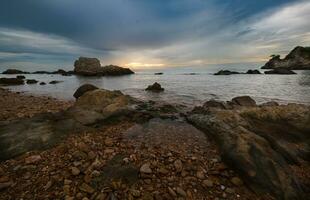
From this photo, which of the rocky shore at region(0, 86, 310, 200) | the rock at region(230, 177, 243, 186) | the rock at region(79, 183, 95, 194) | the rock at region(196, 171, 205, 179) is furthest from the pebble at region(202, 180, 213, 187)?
the rock at region(79, 183, 95, 194)

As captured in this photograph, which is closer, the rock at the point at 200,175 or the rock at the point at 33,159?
the rock at the point at 200,175

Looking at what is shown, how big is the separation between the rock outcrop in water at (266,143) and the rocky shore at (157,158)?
21 millimetres

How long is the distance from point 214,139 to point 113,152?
3.14m

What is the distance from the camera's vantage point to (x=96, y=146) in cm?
549

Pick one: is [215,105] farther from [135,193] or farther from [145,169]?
[135,193]

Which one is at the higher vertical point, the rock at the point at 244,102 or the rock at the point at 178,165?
the rock at the point at 178,165

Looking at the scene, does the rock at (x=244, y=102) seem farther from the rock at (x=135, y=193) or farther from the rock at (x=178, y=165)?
the rock at (x=135, y=193)

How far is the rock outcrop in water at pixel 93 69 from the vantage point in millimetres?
93750

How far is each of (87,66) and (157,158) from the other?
10051 centimetres

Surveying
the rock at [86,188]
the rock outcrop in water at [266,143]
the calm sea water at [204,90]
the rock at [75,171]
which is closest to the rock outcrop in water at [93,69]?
the calm sea water at [204,90]

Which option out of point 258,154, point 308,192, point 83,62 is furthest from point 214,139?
point 83,62

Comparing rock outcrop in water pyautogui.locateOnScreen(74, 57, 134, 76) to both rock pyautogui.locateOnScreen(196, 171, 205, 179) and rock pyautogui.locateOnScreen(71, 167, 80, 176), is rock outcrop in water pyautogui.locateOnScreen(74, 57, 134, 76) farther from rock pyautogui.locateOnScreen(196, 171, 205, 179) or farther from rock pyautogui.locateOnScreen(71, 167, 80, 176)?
rock pyautogui.locateOnScreen(196, 171, 205, 179)

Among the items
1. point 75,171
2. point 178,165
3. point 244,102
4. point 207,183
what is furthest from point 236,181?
point 244,102

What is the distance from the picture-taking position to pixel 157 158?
4867mm
